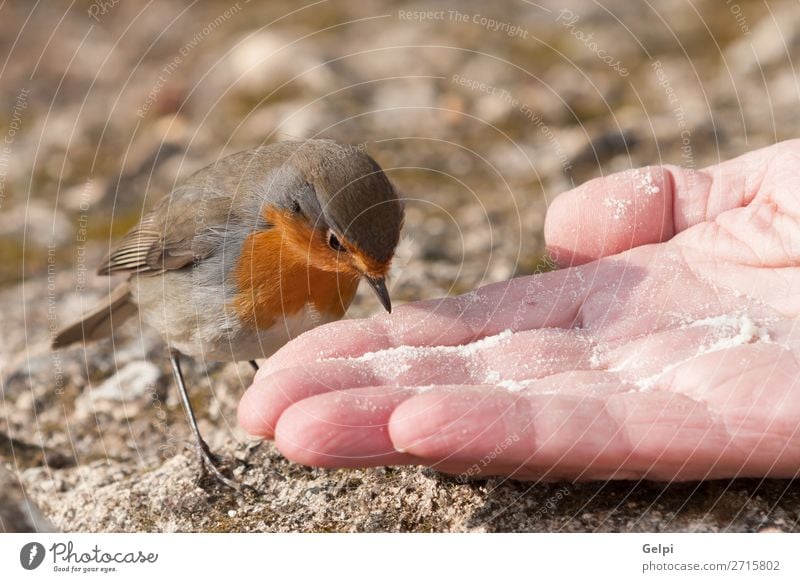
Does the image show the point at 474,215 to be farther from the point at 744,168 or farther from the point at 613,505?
the point at 613,505

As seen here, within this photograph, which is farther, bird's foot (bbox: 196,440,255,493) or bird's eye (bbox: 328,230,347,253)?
bird's eye (bbox: 328,230,347,253)

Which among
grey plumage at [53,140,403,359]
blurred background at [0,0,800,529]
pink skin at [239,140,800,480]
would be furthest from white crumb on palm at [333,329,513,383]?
blurred background at [0,0,800,529]

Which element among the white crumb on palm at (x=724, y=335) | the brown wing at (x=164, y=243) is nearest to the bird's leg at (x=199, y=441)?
the brown wing at (x=164, y=243)

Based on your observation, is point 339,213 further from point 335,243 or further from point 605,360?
point 605,360

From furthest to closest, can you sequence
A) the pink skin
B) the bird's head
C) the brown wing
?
the brown wing < the bird's head < the pink skin

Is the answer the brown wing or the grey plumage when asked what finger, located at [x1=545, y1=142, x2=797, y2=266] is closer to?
the grey plumage

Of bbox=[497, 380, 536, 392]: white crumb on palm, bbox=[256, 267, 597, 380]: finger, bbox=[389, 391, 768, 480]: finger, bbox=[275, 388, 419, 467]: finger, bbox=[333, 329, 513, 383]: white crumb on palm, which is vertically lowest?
bbox=[389, 391, 768, 480]: finger
